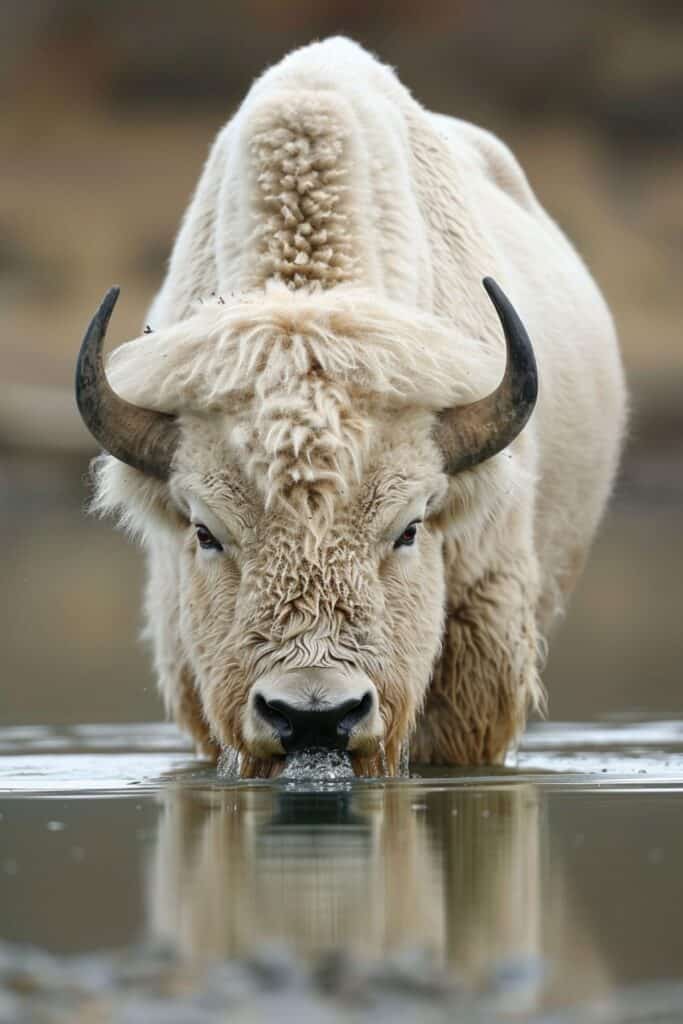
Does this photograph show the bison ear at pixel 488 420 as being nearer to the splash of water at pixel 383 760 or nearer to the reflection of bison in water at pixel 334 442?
the reflection of bison in water at pixel 334 442

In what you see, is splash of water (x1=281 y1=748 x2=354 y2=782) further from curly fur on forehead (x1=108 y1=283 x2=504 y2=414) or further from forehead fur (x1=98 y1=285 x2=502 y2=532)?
curly fur on forehead (x1=108 y1=283 x2=504 y2=414)

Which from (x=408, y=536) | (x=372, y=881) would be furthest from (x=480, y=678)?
(x=372, y=881)

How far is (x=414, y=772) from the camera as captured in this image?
6.93 m

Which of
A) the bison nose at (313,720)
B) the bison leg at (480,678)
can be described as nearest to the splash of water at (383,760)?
the bison nose at (313,720)

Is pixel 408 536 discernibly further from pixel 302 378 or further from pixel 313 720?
pixel 313 720

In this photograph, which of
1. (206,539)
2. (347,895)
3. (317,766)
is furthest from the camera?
(206,539)

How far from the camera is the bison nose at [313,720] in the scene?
216 inches

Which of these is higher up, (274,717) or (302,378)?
(302,378)

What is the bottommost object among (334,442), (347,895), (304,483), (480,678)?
(347,895)

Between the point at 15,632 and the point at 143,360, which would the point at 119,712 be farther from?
the point at 15,632

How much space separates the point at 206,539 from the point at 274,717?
0.75 m

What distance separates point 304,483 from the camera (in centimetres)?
584

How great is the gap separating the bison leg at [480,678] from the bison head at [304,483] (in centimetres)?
70

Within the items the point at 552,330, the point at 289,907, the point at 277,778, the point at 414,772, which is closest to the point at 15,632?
the point at 552,330
